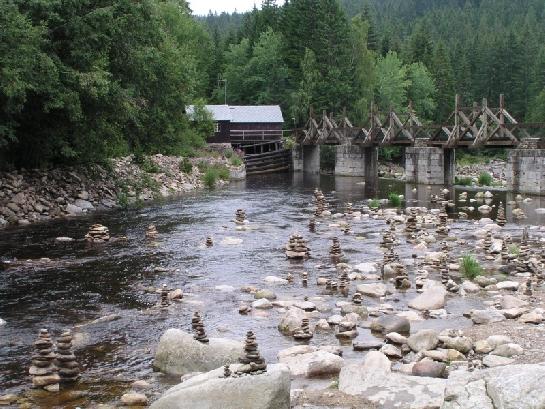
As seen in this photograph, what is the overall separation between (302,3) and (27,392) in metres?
70.1

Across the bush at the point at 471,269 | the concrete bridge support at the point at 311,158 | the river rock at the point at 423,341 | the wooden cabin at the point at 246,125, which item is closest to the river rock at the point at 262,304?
the river rock at the point at 423,341

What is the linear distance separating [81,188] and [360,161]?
29.3m

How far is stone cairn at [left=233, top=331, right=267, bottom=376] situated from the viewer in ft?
25.6

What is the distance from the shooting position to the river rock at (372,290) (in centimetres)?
1339

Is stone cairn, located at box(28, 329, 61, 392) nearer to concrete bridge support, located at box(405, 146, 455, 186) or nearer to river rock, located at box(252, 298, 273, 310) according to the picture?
river rock, located at box(252, 298, 273, 310)

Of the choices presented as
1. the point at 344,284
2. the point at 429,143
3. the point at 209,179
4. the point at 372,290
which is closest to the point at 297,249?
the point at 344,284

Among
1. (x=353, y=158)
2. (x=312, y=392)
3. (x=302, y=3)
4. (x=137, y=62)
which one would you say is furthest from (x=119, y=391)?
(x=302, y=3)

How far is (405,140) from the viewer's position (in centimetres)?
4638

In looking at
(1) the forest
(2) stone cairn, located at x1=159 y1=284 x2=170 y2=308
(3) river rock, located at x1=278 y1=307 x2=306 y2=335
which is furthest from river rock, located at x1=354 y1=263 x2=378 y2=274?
(1) the forest

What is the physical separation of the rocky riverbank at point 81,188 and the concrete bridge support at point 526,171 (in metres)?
16.9

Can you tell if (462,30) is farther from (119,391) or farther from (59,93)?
(119,391)

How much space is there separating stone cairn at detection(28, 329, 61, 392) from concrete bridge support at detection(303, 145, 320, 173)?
173ft

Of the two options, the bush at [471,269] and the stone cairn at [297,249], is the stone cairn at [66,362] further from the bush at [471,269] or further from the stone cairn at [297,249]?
the bush at [471,269]

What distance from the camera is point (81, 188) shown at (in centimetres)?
2731
